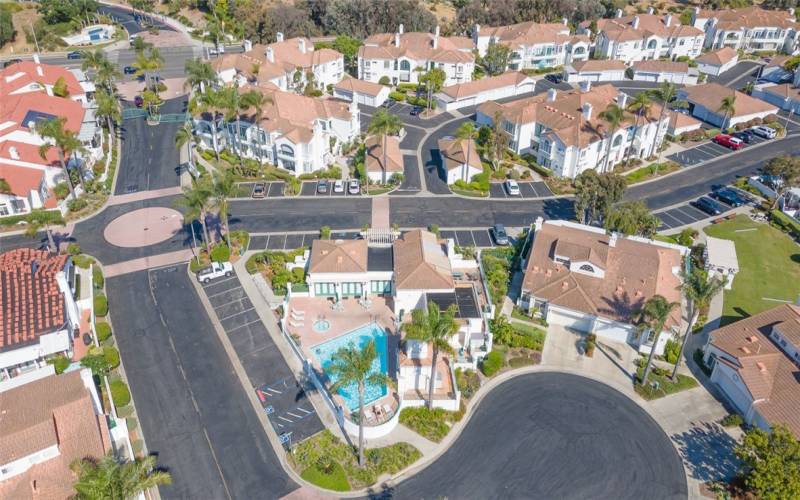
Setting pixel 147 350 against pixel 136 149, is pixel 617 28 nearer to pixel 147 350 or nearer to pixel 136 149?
pixel 136 149

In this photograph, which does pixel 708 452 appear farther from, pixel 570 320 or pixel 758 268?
pixel 758 268

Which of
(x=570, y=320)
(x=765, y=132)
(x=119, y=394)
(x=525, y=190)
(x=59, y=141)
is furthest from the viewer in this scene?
(x=765, y=132)

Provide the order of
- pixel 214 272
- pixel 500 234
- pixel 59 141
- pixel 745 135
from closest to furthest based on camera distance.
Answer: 1. pixel 214 272
2. pixel 500 234
3. pixel 59 141
4. pixel 745 135

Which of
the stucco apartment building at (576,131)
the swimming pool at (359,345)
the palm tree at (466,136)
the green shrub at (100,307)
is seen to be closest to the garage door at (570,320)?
the swimming pool at (359,345)

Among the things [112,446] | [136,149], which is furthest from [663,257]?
[136,149]

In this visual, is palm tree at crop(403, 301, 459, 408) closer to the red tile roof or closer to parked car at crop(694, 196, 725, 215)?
the red tile roof

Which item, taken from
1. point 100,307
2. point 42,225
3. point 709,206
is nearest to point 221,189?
point 100,307
